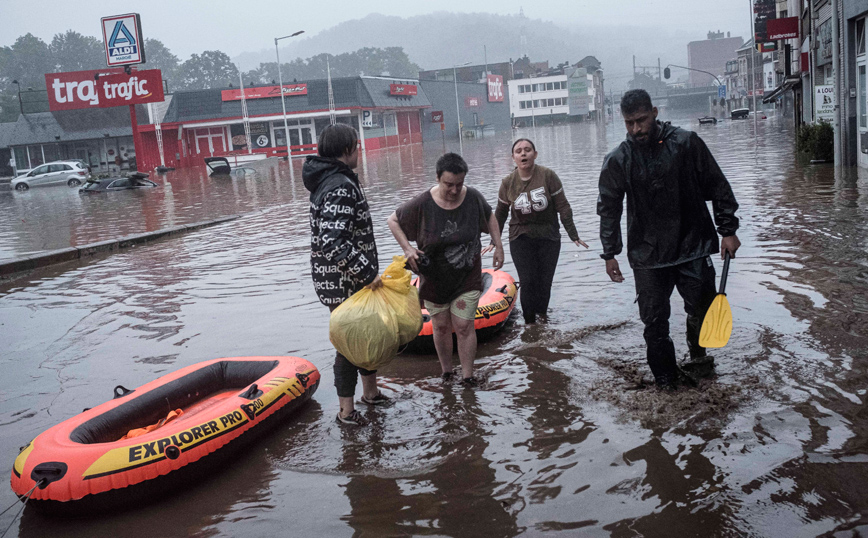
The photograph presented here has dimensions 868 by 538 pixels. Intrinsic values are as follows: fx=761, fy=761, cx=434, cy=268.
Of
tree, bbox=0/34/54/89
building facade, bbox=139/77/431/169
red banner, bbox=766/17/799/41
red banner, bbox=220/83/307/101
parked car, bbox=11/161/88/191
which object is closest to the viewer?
red banner, bbox=766/17/799/41

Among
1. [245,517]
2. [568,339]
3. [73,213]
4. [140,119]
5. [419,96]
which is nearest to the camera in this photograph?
[245,517]

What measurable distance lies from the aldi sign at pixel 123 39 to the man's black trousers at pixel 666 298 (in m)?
42.3

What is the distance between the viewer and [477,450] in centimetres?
431

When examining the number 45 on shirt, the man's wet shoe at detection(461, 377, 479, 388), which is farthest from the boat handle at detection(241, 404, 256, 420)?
the number 45 on shirt

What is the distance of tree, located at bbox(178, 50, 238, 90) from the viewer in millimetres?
128000

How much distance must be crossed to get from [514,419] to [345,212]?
65.0 inches

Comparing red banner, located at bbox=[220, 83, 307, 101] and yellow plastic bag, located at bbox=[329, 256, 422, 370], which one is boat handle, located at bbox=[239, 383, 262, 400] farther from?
red banner, located at bbox=[220, 83, 307, 101]

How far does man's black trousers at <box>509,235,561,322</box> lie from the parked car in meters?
38.0

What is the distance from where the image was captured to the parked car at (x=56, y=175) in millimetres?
39719

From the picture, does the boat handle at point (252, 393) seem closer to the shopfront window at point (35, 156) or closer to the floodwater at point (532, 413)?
the floodwater at point (532, 413)

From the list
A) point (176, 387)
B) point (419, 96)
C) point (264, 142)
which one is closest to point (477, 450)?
point (176, 387)

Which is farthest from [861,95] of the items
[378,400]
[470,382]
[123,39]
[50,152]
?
[50,152]

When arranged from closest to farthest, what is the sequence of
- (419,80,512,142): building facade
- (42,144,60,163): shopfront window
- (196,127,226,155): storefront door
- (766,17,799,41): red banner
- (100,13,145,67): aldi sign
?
(766,17,799,41): red banner → (100,13,145,67): aldi sign → (42,144,60,163): shopfront window → (196,127,226,155): storefront door → (419,80,512,142): building facade

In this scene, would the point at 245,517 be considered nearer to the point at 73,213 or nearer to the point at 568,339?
the point at 568,339
